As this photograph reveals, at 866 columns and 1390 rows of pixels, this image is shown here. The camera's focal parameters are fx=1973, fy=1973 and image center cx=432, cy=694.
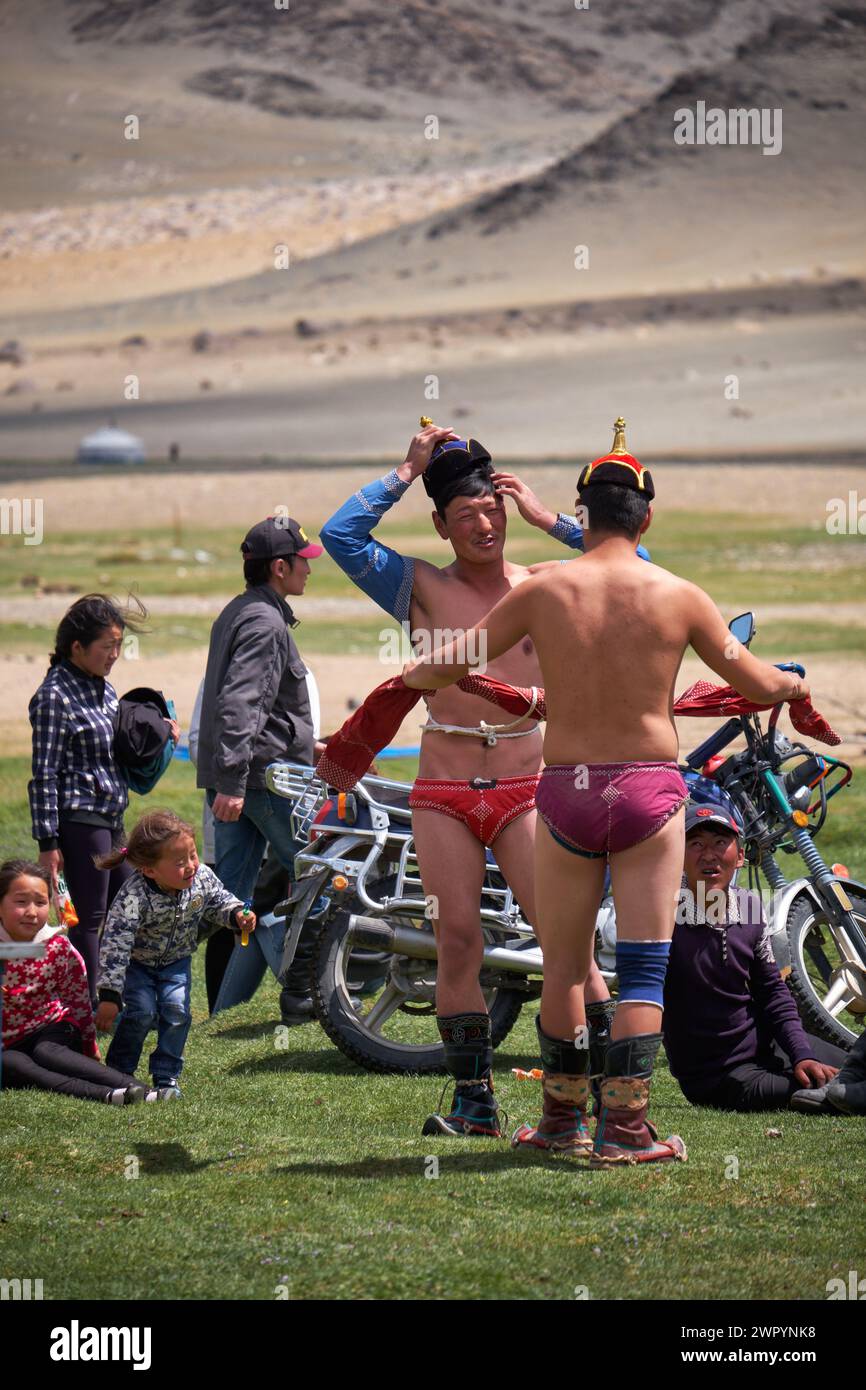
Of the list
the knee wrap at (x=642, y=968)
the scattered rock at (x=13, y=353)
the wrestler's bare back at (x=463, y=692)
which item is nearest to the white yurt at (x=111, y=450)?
the scattered rock at (x=13, y=353)

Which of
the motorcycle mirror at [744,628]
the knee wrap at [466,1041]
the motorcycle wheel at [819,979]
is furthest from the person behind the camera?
the motorcycle wheel at [819,979]

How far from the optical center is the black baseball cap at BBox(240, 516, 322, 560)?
762cm

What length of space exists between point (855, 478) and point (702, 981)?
45.9 metres

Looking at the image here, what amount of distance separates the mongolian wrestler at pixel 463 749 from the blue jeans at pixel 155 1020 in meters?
1.11

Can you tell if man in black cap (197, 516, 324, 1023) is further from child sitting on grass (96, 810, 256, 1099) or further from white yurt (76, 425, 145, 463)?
white yurt (76, 425, 145, 463)

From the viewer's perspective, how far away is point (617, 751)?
508 cm

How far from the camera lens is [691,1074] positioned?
20.0 ft

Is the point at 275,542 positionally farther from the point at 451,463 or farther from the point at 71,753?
the point at 451,463

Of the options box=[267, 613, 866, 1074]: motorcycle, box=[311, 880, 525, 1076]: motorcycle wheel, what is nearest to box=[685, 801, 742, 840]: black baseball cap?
box=[267, 613, 866, 1074]: motorcycle

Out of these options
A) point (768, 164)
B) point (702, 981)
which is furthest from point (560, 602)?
point (768, 164)

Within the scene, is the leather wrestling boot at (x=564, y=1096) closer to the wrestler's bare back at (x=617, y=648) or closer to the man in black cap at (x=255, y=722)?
the wrestler's bare back at (x=617, y=648)

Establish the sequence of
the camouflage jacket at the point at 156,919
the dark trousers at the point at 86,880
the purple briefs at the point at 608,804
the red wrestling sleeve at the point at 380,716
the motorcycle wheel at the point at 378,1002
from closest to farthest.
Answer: the purple briefs at the point at 608,804 → the red wrestling sleeve at the point at 380,716 → the camouflage jacket at the point at 156,919 → the motorcycle wheel at the point at 378,1002 → the dark trousers at the point at 86,880

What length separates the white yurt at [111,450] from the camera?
6656 cm

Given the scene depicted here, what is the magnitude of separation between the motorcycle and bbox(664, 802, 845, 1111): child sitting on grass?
1.54 feet
